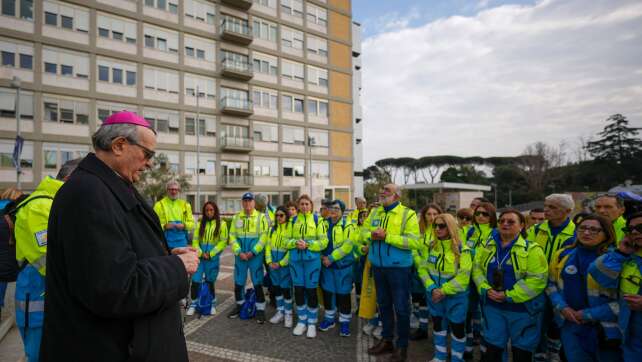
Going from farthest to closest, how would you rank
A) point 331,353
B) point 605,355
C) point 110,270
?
point 331,353
point 605,355
point 110,270

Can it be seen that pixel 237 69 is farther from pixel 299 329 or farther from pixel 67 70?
pixel 299 329

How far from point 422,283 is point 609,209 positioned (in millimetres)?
2570

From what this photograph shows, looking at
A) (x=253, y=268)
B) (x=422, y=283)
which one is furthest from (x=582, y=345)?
(x=253, y=268)

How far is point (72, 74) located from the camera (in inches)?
948

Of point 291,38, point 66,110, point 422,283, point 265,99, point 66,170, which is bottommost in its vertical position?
point 422,283

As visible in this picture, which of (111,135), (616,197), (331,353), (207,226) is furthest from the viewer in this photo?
(207,226)

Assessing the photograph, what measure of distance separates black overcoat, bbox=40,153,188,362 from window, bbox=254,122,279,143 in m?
32.4

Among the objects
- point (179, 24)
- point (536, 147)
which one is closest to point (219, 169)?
point (179, 24)

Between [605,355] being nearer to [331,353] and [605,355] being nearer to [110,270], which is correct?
[331,353]

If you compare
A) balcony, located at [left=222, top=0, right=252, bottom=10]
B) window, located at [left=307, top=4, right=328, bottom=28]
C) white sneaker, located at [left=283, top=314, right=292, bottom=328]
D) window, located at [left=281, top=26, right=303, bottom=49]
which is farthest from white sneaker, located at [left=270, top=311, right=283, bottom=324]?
window, located at [left=307, top=4, right=328, bottom=28]

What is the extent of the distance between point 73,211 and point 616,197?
5.54 meters

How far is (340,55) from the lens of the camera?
3875 centimetres

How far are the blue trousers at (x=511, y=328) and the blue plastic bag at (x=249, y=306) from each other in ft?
13.1

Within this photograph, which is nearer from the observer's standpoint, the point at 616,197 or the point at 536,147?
the point at 616,197
